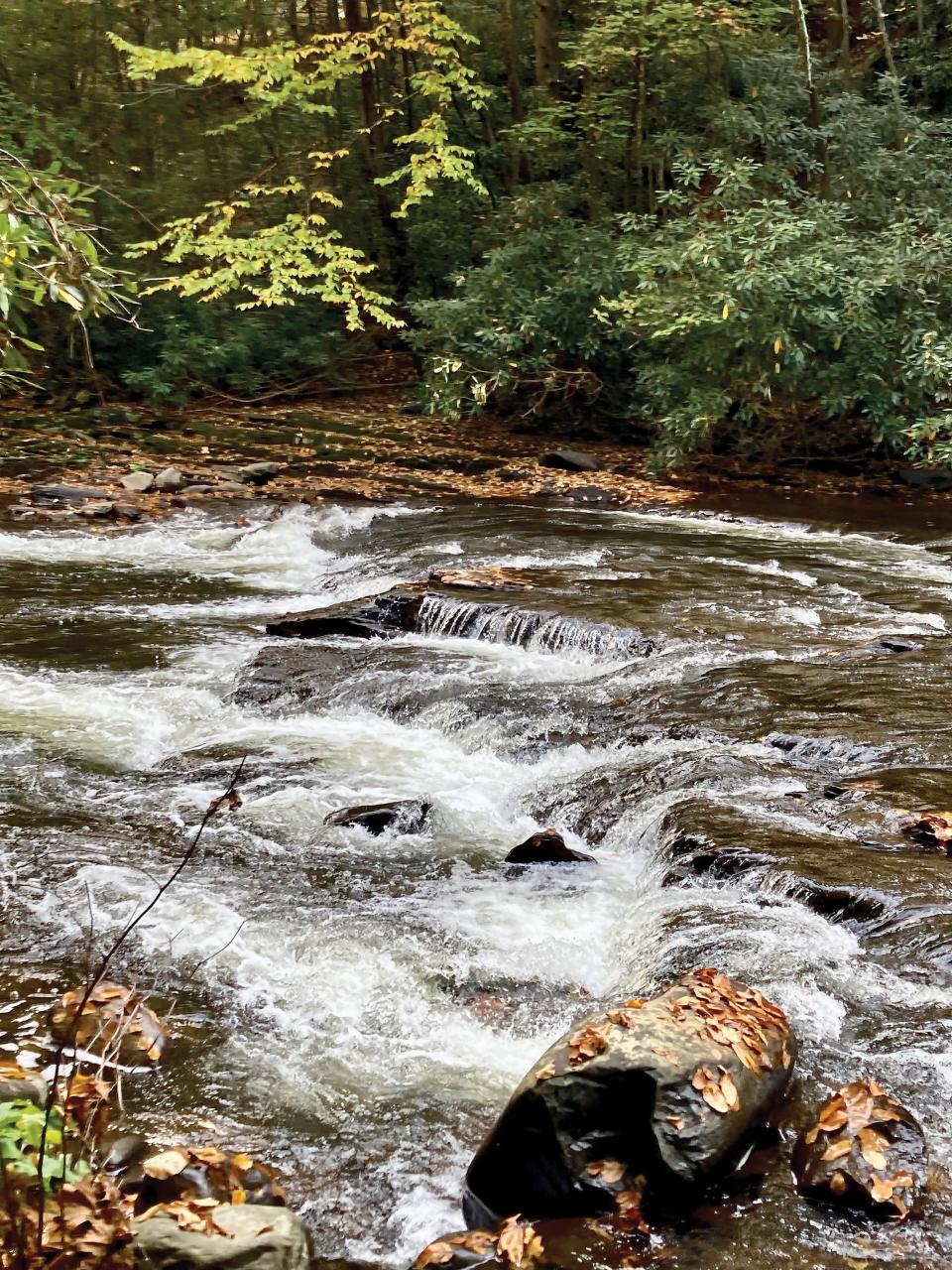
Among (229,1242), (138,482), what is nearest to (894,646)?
(229,1242)

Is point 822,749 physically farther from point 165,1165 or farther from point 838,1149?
point 165,1165

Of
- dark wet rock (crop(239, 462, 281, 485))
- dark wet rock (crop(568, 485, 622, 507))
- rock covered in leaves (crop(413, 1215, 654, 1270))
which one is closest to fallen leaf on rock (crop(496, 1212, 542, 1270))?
rock covered in leaves (crop(413, 1215, 654, 1270))

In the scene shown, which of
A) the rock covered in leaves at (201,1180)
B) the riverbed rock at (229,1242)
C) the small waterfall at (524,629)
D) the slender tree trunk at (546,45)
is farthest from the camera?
the slender tree trunk at (546,45)

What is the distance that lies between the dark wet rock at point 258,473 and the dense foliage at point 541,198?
218 cm

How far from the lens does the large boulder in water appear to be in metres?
3.08

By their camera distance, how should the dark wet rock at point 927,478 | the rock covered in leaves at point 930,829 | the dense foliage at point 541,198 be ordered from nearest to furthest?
the rock covered in leaves at point 930,829, the dense foliage at point 541,198, the dark wet rock at point 927,478

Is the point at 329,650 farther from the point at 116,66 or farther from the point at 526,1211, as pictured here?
the point at 116,66

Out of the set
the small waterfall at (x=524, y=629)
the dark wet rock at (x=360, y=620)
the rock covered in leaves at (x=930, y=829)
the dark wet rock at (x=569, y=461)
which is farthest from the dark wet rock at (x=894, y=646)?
the dark wet rock at (x=569, y=461)

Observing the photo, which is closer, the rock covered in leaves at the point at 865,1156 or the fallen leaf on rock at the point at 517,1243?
the fallen leaf on rock at the point at 517,1243

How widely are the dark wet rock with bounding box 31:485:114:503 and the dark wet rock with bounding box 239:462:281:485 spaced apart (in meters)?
1.78

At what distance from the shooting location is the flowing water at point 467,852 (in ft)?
11.6

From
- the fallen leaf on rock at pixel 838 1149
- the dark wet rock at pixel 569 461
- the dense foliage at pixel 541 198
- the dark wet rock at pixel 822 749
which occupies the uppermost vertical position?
the dense foliage at pixel 541 198

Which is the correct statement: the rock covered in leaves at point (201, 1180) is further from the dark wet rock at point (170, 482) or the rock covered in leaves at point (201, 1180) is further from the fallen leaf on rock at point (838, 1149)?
the dark wet rock at point (170, 482)

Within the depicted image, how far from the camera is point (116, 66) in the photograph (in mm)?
17531
